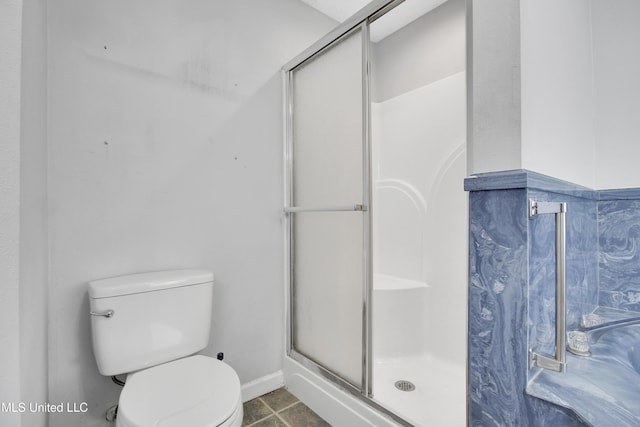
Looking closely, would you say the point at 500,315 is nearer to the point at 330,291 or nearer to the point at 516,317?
the point at 516,317

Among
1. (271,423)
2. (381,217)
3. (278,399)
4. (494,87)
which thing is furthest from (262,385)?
(494,87)

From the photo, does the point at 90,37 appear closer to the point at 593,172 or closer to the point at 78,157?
the point at 78,157

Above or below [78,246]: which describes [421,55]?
above

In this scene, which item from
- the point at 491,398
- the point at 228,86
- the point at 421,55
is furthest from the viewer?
the point at 421,55

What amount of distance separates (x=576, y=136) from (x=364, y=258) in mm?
1084

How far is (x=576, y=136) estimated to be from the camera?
4.46ft

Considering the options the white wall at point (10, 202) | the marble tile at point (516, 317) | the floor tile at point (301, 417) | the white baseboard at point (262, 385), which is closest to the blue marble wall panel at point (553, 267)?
the marble tile at point (516, 317)

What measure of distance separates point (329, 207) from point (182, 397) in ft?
3.37

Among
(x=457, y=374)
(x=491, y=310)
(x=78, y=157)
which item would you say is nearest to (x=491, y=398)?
(x=491, y=310)

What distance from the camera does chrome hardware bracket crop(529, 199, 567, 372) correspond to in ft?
3.07

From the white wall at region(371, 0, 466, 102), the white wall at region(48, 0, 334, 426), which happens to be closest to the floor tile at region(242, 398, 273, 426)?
the white wall at region(48, 0, 334, 426)

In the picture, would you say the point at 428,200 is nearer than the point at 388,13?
No

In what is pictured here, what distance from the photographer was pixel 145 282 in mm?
1319

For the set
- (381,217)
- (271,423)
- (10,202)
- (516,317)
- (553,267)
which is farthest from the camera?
(381,217)
